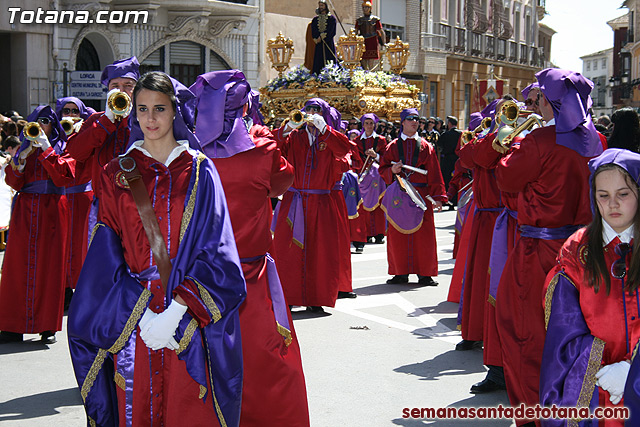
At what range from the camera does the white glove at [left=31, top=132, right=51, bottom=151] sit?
7738 mm

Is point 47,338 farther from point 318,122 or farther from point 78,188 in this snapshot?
point 318,122

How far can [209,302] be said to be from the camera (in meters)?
3.79

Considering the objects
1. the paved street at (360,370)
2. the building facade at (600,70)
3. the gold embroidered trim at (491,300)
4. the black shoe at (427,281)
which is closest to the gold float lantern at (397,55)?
the black shoe at (427,281)

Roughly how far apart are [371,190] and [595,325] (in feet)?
34.7

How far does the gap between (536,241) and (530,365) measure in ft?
2.43

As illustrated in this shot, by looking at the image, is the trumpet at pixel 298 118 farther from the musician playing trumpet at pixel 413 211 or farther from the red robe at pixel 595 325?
the red robe at pixel 595 325

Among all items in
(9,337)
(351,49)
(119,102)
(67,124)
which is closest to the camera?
(119,102)

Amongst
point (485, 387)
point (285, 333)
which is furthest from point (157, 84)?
point (485, 387)

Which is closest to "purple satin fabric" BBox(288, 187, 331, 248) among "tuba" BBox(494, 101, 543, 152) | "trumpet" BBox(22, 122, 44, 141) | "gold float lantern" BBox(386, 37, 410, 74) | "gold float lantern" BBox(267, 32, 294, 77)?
"trumpet" BBox(22, 122, 44, 141)

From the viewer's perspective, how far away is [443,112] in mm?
39844

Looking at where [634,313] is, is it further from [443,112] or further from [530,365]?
[443,112]

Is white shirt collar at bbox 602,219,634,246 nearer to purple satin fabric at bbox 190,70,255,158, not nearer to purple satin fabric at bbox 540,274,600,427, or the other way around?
purple satin fabric at bbox 540,274,600,427

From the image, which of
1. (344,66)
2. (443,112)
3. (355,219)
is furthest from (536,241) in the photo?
(443,112)

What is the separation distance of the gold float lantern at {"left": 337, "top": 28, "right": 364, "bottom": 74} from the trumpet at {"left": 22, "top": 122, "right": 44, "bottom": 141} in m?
11.9
